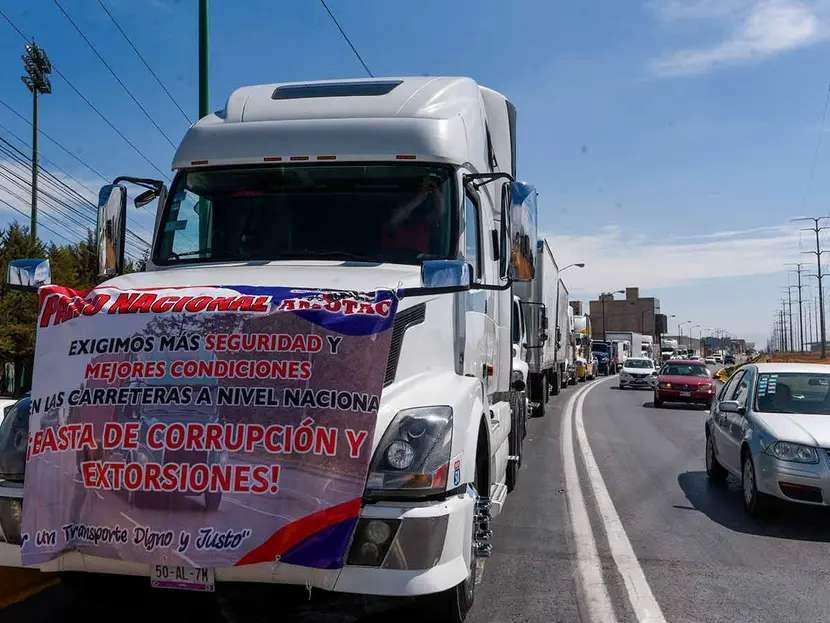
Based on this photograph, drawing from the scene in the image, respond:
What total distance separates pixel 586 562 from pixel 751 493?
8.71 feet

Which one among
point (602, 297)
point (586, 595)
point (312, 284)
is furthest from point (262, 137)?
point (602, 297)

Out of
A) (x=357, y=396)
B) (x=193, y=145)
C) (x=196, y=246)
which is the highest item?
(x=193, y=145)

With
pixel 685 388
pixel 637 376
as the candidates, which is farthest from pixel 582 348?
pixel 685 388

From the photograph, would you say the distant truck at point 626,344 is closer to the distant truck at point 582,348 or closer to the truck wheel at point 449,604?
the distant truck at point 582,348

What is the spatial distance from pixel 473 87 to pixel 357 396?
3.67 m

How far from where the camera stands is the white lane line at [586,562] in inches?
206

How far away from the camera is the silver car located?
7648mm

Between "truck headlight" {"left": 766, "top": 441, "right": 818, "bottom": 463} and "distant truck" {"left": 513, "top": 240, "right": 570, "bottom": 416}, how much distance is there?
4.32 meters

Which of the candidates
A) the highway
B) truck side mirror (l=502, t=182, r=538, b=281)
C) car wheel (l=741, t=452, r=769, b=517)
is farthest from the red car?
truck side mirror (l=502, t=182, r=538, b=281)

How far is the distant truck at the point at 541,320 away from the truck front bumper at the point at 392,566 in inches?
303

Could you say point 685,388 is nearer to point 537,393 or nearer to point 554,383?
point 554,383

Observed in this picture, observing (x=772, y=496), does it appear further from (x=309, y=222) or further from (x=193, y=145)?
(x=193, y=145)

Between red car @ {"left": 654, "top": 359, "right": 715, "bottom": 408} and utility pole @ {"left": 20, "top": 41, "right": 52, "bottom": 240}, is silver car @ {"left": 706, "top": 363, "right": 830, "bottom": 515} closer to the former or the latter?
red car @ {"left": 654, "top": 359, "right": 715, "bottom": 408}

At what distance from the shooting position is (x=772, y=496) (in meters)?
7.89
